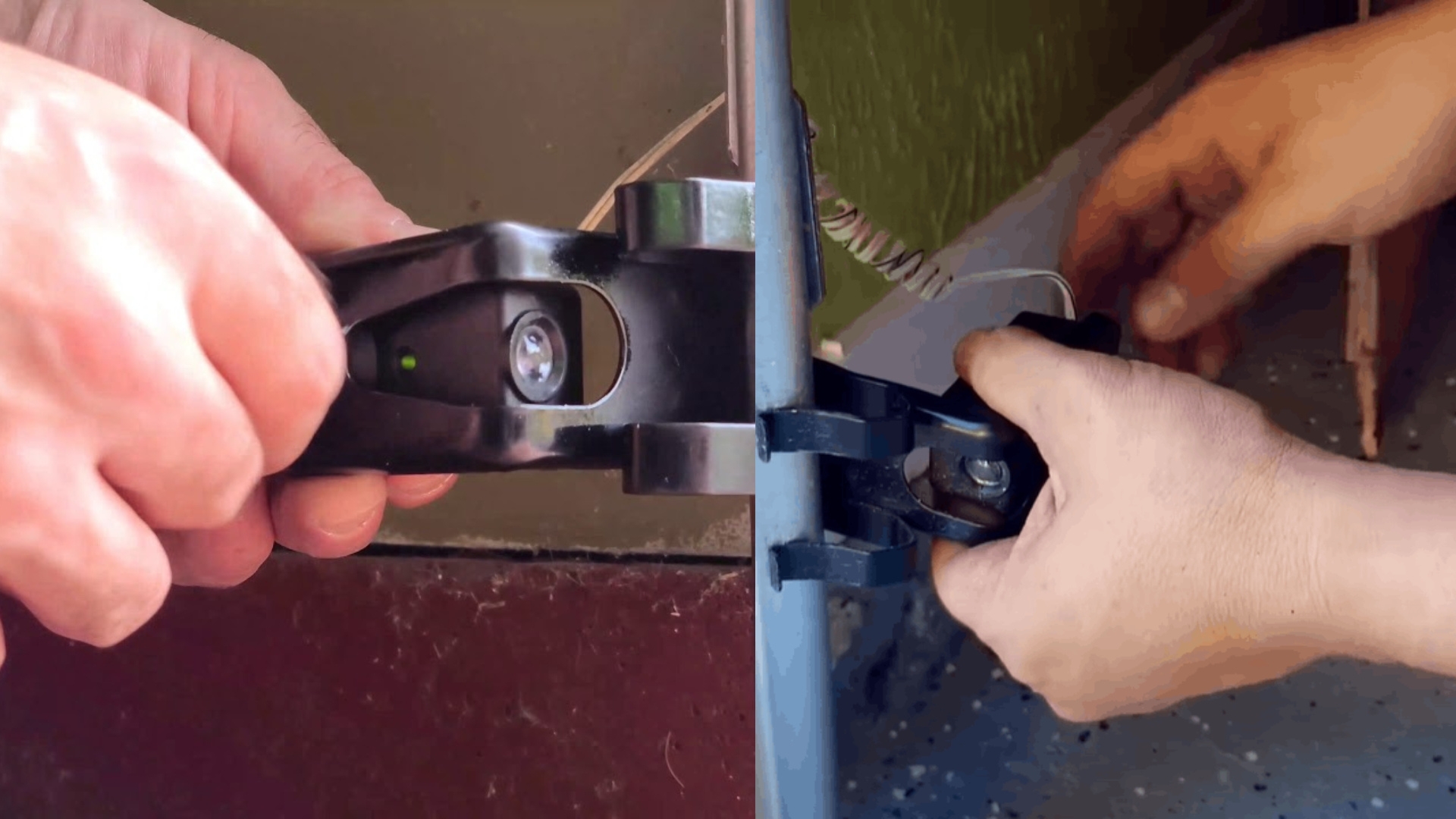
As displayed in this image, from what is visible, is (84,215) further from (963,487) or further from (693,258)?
(963,487)

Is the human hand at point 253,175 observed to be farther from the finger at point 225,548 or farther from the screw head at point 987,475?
the screw head at point 987,475

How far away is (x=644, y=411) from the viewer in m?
0.33

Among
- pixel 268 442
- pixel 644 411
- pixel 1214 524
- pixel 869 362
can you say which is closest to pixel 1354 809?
pixel 1214 524

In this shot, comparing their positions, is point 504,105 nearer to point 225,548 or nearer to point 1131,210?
point 225,548

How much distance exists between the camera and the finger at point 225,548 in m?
0.30

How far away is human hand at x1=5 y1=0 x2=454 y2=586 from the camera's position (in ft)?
0.91

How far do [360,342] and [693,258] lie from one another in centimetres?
12

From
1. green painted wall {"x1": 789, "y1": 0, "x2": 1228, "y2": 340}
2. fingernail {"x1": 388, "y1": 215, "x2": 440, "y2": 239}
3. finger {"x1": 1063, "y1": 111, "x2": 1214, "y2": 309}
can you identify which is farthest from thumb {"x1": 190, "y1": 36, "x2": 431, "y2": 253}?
finger {"x1": 1063, "y1": 111, "x2": 1214, "y2": 309}

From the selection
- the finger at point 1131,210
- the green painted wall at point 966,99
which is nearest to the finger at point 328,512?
the green painted wall at point 966,99

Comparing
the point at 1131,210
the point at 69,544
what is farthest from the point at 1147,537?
the point at 69,544

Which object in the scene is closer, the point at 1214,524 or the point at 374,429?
the point at 374,429

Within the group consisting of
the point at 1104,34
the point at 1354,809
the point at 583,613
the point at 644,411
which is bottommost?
the point at 1354,809

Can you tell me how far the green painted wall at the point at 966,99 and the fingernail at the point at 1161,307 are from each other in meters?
0.11

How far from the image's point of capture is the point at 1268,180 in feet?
1.73
